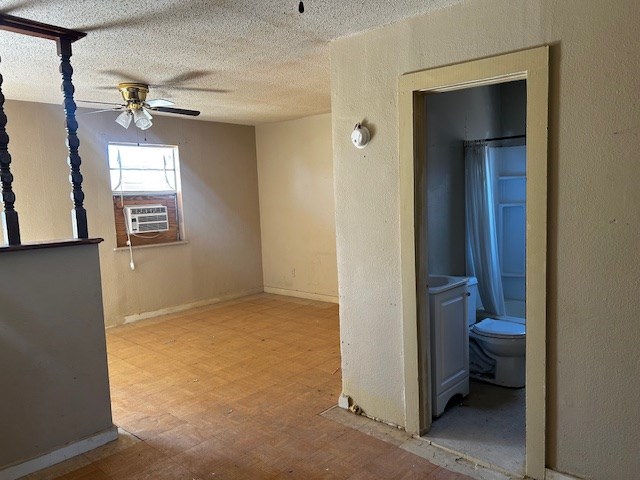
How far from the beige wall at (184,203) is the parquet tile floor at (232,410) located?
0.57 meters

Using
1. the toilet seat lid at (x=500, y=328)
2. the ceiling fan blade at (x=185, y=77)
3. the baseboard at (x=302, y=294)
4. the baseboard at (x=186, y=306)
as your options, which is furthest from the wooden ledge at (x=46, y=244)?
the baseboard at (x=302, y=294)

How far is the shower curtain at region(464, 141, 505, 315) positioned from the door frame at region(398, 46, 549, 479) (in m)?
1.33

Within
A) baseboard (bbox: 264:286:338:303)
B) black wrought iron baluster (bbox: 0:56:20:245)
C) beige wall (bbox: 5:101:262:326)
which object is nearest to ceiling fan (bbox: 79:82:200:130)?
black wrought iron baluster (bbox: 0:56:20:245)

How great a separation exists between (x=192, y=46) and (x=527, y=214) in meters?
2.06

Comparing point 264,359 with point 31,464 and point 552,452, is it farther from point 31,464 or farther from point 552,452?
point 552,452

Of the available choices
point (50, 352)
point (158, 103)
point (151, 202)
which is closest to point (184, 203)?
point (151, 202)

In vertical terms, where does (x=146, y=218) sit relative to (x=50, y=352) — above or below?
above

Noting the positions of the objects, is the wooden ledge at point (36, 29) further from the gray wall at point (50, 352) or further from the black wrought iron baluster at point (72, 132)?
the gray wall at point (50, 352)

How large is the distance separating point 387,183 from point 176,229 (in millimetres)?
3611

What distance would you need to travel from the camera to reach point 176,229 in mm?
5441

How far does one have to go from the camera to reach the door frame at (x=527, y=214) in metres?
1.94

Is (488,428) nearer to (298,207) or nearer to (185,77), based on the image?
(185,77)

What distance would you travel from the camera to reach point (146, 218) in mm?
5086

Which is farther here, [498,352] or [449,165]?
[449,165]
